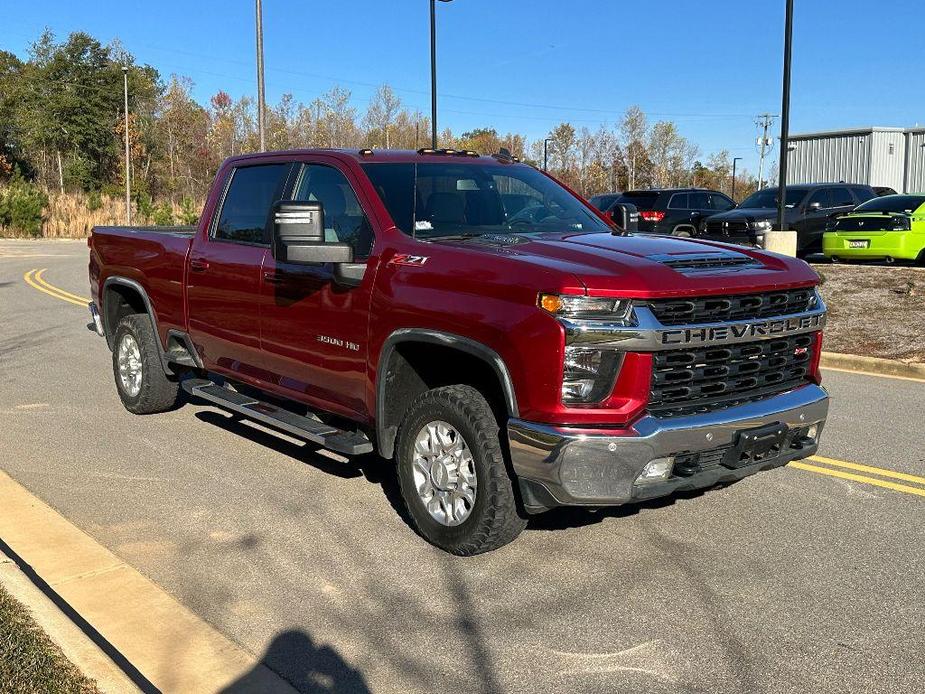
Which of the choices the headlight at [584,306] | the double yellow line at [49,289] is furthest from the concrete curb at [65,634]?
the double yellow line at [49,289]

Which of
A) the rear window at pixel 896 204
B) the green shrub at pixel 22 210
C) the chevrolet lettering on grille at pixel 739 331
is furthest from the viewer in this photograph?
the green shrub at pixel 22 210

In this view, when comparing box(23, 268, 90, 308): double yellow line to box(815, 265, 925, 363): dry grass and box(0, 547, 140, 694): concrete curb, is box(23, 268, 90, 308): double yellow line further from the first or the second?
box(0, 547, 140, 694): concrete curb

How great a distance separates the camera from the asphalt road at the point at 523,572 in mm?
3533

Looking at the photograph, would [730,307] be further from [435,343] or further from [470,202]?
[470,202]

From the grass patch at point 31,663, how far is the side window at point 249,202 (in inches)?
117

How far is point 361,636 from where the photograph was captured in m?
3.78

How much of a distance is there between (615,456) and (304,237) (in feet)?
6.63

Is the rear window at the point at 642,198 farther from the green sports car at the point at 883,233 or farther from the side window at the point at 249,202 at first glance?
the side window at the point at 249,202

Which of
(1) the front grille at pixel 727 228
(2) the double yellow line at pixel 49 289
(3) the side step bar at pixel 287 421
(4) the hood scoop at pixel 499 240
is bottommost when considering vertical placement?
(2) the double yellow line at pixel 49 289

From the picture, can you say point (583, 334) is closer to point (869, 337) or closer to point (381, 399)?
point (381, 399)

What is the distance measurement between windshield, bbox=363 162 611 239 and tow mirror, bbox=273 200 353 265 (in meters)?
0.43

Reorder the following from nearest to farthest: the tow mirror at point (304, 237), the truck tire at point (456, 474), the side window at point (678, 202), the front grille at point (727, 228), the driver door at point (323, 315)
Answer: the truck tire at point (456, 474), the tow mirror at point (304, 237), the driver door at point (323, 315), the front grille at point (727, 228), the side window at point (678, 202)

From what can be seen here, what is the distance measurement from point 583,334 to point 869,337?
903 cm

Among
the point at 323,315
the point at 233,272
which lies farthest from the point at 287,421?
the point at 233,272
